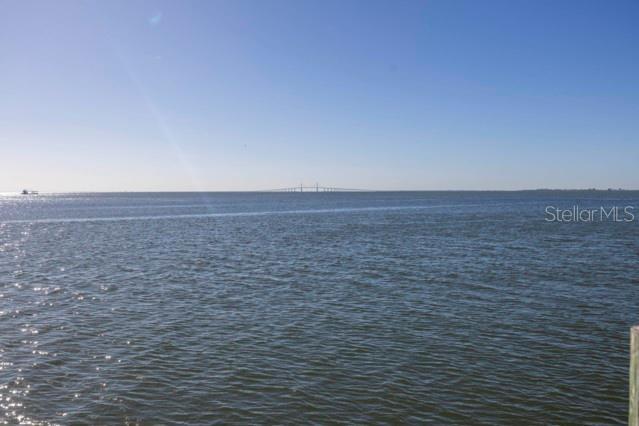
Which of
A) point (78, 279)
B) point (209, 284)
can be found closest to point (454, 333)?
point (209, 284)

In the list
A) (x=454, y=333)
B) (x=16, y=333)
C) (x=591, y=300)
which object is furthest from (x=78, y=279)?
(x=591, y=300)

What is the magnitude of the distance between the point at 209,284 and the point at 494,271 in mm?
19959

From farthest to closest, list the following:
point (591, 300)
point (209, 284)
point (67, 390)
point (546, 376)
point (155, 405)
Result: point (209, 284) → point (591, 300) → point (546, 376) → point (67, 390) → point (155, 405)

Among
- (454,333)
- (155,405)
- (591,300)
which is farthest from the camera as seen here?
(591,300)

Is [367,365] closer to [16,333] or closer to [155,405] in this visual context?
[155,405]

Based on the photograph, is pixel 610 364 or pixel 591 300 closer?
pixel 610 364

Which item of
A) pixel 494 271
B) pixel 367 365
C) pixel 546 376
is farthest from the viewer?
pixel 494 271

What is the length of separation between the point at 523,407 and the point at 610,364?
16.8 ft

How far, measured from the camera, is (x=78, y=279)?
104 feet

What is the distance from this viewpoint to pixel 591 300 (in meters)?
24.8

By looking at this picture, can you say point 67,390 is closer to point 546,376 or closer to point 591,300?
point 546,376

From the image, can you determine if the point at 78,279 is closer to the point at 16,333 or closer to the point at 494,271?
the point at 16,333

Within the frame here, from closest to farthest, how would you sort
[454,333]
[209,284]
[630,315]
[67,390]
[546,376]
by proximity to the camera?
[67,390] < [546,376] < [454,333] < [630,315] < [209,284]

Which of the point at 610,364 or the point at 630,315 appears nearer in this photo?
the point at 610,364
